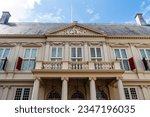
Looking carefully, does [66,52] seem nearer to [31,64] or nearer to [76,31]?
[76,31]

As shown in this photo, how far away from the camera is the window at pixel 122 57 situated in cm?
1411

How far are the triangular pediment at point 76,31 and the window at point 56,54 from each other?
1685mm

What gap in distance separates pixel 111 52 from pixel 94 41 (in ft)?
6.49

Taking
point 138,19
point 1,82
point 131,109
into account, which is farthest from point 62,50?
point 138,19

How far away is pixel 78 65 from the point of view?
484 inches

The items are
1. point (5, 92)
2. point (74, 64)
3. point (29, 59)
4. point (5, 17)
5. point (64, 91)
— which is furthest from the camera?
point (5, 17)

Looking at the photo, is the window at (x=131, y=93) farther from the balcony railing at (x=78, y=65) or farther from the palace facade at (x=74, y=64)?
the balcony railing at (x=78, y=65)

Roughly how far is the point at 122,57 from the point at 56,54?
20.7ft

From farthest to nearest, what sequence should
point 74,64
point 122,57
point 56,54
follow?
point 122,57 → point 56,54 → point 74,64

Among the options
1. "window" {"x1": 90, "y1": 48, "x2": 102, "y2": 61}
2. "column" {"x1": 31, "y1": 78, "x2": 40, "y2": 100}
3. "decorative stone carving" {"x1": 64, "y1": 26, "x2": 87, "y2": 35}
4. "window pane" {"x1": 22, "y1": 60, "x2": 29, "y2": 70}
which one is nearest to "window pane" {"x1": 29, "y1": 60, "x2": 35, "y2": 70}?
"window pane" {"x1": 22, "y1": 60, "x2": 29, "y2": 70}

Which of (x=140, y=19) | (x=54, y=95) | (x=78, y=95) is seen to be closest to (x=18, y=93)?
(x=54, y=95)

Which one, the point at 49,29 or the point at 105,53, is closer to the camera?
the point at 105,53

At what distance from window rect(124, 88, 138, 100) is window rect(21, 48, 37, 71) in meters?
8.47

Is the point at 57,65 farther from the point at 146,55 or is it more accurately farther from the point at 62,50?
the point at 146,55
